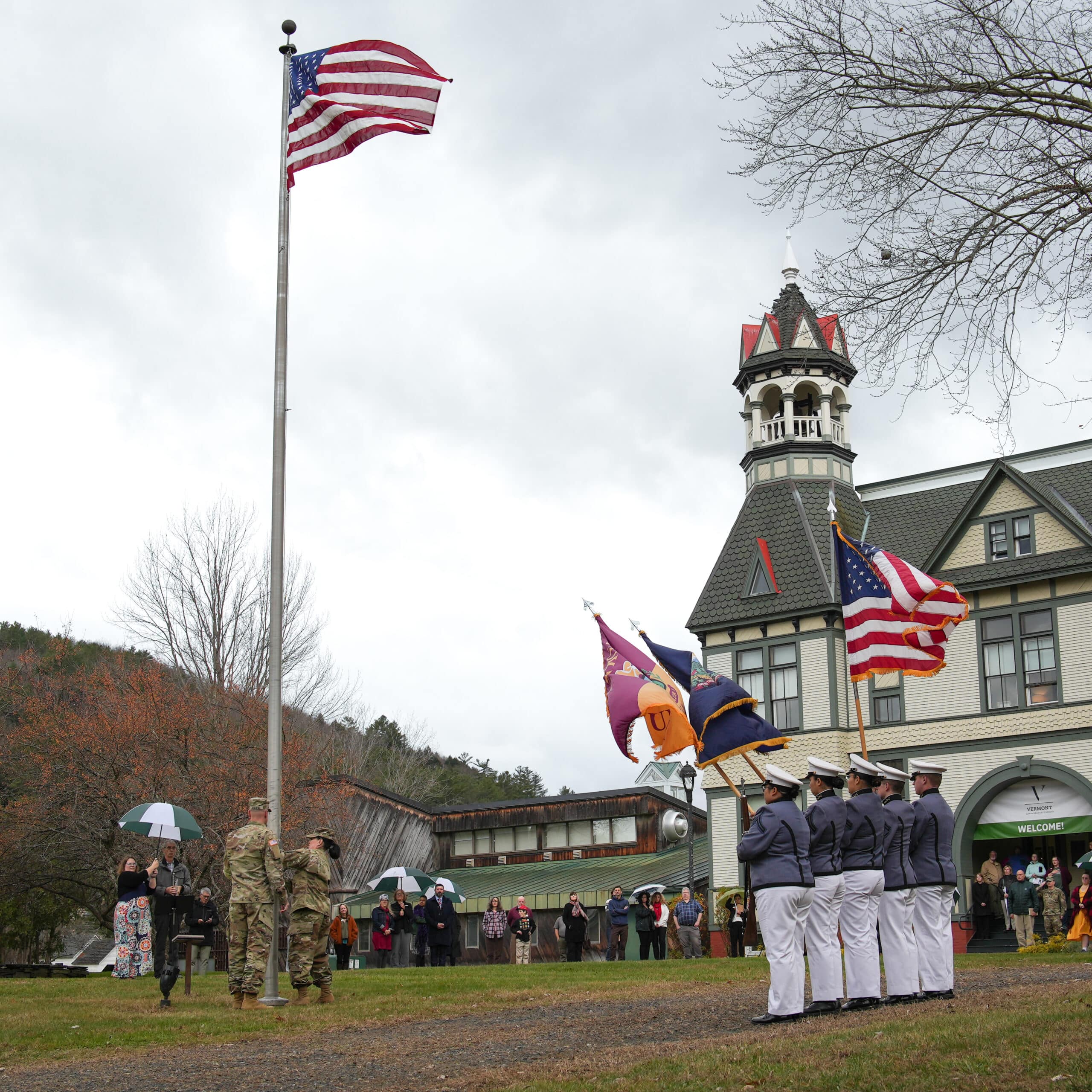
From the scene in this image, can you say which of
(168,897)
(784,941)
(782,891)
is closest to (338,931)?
(168,897)

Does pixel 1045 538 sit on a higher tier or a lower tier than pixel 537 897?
higher

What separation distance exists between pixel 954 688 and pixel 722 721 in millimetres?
17439

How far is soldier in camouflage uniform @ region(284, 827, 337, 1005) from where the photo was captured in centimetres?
1473

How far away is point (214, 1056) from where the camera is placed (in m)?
10.7

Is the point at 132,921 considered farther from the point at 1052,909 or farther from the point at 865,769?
the point at 1052,909

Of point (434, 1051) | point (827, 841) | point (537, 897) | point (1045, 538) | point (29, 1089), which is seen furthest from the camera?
point (537, 897)

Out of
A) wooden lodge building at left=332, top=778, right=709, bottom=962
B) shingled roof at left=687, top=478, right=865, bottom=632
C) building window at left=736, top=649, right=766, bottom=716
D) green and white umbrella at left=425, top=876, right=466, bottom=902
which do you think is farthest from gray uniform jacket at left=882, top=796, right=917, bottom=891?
wooden lodge building at left=332, top=778, right=709, bottom=962

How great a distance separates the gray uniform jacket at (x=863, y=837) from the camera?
39.3 feet

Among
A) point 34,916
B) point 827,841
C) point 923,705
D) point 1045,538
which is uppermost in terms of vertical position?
point 1045,538

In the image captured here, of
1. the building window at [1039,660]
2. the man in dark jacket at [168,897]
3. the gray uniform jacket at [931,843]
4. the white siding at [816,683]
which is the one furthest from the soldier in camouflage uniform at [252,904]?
the building window at [1039,660]

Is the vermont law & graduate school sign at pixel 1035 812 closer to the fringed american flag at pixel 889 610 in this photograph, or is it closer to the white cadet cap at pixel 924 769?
the fringed american flag at pixel 889 610

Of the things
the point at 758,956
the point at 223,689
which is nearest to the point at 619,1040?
the point at 758,956

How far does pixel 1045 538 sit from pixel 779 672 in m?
7.98

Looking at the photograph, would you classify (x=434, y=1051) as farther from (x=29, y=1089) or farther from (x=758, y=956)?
(x=758, y=956)
